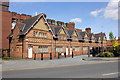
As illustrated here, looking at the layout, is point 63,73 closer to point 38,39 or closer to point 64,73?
point 64,73

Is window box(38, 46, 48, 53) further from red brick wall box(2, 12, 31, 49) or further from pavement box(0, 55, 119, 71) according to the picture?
red brick wall box(2, 12, 31, 49)

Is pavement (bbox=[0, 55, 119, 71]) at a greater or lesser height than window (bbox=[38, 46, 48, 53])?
lesser

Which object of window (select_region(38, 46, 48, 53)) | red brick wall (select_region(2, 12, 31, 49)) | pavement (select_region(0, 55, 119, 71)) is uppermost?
red brick wall (select_region(2, 12, 31, 49))

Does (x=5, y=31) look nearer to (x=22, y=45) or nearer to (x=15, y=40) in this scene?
(x=15, y=40)

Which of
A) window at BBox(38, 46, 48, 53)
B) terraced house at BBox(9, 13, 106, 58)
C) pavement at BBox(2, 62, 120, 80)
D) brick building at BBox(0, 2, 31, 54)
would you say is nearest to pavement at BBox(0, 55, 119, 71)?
pavement at BBox(2, 62, 120, 80)

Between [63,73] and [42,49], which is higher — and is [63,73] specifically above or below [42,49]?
below

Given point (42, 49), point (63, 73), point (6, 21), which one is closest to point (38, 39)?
point (42, 49)

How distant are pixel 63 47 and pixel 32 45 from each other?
10.1 meters

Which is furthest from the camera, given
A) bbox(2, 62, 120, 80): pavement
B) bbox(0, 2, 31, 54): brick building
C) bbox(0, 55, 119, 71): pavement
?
bbox(0, 2, 31, 54): brick building

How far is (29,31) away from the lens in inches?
1118

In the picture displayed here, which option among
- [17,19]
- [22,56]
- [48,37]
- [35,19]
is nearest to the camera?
[22,56]

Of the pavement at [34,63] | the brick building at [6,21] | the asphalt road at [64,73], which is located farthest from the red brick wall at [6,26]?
the asphalt road at [64,73]

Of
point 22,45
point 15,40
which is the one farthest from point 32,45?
point 15,40

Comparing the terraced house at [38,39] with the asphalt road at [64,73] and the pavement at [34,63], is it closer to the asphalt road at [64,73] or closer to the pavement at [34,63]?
the pavement at [34,63]
